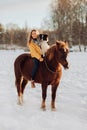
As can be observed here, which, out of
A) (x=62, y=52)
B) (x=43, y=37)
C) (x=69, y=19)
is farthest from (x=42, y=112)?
(x=69, y=19)

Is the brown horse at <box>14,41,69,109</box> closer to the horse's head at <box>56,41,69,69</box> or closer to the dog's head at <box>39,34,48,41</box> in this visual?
the horse's head at <box>56,41,69,69</box>

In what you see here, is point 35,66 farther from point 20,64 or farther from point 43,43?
point 20,64

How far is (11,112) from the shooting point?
22.0ft

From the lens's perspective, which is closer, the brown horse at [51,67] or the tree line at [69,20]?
the brown horse at [51,67]

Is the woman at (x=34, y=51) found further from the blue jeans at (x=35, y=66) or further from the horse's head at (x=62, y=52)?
the horse's head at (x=62, y=52)

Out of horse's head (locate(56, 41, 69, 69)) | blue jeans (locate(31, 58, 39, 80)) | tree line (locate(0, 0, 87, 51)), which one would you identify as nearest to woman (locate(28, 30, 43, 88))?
blue jeans (locate(31, 58, 39, 80))

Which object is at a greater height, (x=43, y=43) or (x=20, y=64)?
(x=43, y=43)

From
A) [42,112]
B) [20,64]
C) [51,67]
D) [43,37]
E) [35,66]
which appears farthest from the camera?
[20,64]

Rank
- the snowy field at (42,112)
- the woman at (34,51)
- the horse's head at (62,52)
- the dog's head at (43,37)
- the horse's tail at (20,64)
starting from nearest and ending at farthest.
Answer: the snowy field at (42,112), the horse's head at (62,52), the woman at (34,51), the dog's head at (43,37), the horse's tail at (20,64)

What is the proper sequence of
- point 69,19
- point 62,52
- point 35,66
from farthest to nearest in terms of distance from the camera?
1. point 69,19
2. point 35,66
3. point 62,52

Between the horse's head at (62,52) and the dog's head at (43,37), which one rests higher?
the dog's head at (43,37)

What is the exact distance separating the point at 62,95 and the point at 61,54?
95.1 inches

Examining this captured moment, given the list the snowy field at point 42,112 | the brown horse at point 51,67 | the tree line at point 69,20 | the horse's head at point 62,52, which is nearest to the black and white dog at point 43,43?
the brown horse at point 51,67

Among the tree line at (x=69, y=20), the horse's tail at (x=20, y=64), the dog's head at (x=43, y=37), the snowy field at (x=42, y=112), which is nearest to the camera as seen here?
the snowy field at (x=42, y=112)
